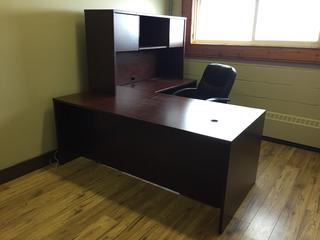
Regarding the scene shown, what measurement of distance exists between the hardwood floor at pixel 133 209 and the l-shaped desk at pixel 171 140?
114 millimetres

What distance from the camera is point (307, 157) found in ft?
9.96

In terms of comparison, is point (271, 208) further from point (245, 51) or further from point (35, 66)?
point (35, 66)

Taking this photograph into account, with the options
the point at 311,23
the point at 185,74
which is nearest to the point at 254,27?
the point at 311,23

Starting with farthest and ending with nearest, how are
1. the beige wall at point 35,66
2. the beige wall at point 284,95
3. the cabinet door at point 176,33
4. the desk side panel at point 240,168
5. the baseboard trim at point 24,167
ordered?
the cabinet door at point 176,33, the beige wall at point 284,95, the baseboard trim at point 24,167, the beige wall at point 35,66, the desk side panel at point 240,168

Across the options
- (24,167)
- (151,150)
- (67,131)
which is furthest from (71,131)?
(151,150)

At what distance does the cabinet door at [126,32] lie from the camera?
100 inches

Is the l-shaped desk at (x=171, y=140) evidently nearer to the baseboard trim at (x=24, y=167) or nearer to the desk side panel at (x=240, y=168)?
the desk side panel at (x=240, y=168)

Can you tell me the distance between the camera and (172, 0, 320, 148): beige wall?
307cm

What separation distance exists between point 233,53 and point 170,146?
1.86 m

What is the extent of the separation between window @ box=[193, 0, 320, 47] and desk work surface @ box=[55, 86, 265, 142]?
4.62 feet

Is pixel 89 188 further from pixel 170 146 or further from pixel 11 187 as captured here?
pixel 170 146

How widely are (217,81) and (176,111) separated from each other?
3.57 ft

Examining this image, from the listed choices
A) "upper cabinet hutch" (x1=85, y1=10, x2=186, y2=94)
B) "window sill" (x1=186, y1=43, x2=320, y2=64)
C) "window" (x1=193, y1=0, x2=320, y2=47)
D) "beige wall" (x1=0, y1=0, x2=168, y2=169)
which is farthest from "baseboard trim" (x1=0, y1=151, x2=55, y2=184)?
"window" (x1=193, y1=0, x2=320, y2=47)

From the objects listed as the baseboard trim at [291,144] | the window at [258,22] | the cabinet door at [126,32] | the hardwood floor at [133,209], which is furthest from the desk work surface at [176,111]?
the window at [258,22]
